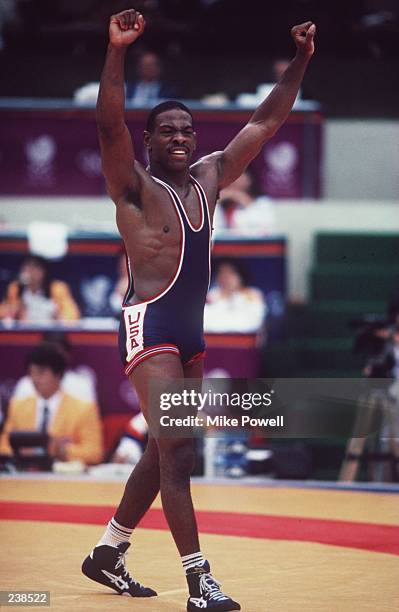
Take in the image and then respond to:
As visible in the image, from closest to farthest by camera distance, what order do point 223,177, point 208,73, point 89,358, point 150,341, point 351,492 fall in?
point 150,341
point 223,177
point 351,492
point 89,358
point 208,73

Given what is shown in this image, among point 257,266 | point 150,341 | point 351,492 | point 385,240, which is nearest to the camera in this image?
point 150,341

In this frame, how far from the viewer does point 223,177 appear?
14.3 ft

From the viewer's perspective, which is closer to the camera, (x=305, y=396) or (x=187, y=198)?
(x=187, y=198)

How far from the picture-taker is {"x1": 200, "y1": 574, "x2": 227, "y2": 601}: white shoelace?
372 cm

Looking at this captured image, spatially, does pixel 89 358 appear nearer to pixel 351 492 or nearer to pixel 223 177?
pixel 351 492

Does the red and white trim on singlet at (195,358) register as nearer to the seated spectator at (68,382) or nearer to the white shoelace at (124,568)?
the white shoelace at (124,568)

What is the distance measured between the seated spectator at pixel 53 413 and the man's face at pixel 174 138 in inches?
128

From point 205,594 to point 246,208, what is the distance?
19.5ft

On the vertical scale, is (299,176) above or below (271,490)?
above

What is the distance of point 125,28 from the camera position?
3.83 metres

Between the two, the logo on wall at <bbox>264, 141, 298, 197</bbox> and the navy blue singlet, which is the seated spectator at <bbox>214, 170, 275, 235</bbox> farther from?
the navy blue singlet

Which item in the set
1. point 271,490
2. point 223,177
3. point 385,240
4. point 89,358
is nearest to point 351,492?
point 271,490

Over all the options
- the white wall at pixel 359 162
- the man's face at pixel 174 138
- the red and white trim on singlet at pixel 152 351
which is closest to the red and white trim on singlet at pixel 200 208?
the man's face at pixel 174 138

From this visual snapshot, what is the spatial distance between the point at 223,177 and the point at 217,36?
752 centimetres
